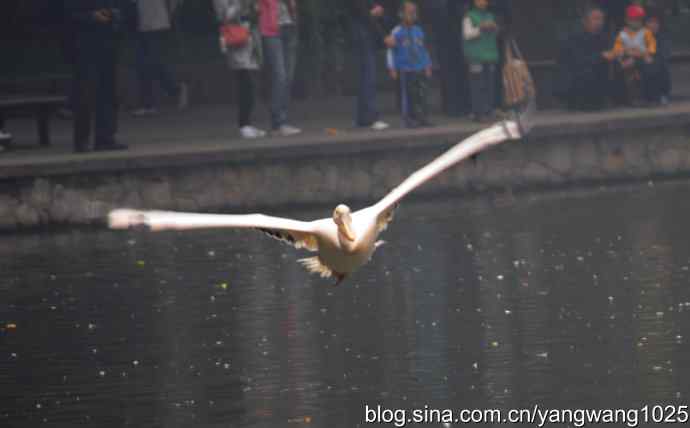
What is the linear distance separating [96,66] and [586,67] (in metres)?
5.27

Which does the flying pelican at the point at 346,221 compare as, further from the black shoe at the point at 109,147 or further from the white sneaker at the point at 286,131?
the white sneaker at the point at 286,131

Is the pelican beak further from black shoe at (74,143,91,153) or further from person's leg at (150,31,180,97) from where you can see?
person's leg at (150,31,180,97)

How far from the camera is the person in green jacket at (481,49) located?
64.0ft

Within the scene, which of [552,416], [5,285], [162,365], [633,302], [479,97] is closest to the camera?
[552,416]

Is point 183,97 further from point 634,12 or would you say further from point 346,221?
point 346,221

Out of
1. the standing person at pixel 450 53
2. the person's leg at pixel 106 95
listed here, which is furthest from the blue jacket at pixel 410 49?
the person's leg at pixel 106 95

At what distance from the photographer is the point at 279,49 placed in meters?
18.3

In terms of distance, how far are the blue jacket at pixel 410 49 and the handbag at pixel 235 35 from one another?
1557 millimetres

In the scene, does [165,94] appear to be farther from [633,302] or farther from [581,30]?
[633,302]

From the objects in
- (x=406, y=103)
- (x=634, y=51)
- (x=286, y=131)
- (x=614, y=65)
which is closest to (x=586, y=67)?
(x=614, y=65)

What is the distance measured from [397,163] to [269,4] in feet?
6.40

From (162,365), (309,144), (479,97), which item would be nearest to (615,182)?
(479,97)

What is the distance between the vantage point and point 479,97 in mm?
19625

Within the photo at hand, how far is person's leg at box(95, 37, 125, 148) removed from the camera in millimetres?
17188
